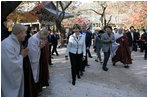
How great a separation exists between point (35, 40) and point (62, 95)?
1547 mm

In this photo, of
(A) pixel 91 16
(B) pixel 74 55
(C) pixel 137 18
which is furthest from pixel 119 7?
(B) pixel 74 55

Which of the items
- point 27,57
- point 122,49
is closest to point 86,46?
point 122,49

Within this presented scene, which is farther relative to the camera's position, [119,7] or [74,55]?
[119,7]

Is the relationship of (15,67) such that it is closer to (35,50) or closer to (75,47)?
(35,50)

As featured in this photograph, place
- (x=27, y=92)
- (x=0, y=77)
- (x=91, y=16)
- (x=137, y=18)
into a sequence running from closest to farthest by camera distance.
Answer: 1. (x=0, y=77)
2. (x=27, y=92)
3. (x=137, y=18)
4. (x=91, y=16)

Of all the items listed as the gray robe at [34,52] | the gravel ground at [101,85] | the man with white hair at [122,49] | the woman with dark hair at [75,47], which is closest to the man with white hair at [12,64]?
the gray robe at [34,52]

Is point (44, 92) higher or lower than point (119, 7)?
lower

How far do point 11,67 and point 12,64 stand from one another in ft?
0.17

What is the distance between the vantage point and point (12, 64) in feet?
7.07

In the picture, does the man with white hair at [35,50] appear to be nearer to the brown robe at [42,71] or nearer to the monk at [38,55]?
the monk at [38,55]

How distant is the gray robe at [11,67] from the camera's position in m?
2.12

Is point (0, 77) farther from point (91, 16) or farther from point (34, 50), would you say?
point (91, 16)

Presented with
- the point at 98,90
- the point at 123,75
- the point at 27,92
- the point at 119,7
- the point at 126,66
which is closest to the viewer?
the point at 27,92

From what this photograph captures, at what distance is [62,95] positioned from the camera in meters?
3.55
